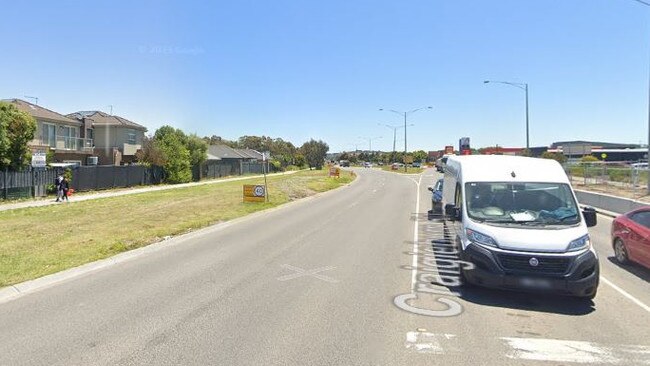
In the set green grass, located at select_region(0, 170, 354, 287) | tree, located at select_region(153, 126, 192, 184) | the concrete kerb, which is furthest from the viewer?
tree, located at select_region(153, 126, 192, 184)

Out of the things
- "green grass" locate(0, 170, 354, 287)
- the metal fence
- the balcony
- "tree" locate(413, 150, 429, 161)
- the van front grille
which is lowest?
"green grass" locate(0, 170, 354, 287)

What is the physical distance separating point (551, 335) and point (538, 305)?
4.15ft

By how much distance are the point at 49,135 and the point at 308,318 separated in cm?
4007

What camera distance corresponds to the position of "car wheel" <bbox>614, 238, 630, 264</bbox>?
9766 mm

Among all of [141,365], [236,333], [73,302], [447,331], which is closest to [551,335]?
[447,331]

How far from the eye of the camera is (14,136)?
78.8 ft

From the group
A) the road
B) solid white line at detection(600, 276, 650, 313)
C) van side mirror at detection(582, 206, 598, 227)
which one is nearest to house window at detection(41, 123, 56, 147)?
the road

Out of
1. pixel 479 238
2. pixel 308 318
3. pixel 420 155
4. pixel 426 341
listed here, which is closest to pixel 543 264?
pixel 479 238

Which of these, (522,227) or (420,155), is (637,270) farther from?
(420,155)

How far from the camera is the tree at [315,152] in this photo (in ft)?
336

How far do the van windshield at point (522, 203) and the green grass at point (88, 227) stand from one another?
7.76 metres

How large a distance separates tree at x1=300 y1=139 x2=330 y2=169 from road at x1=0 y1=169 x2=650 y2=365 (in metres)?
92.5

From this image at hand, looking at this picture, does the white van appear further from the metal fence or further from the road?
the metal fence

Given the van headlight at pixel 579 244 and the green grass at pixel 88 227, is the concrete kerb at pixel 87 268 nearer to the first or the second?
the green grass at pixel 88 227
